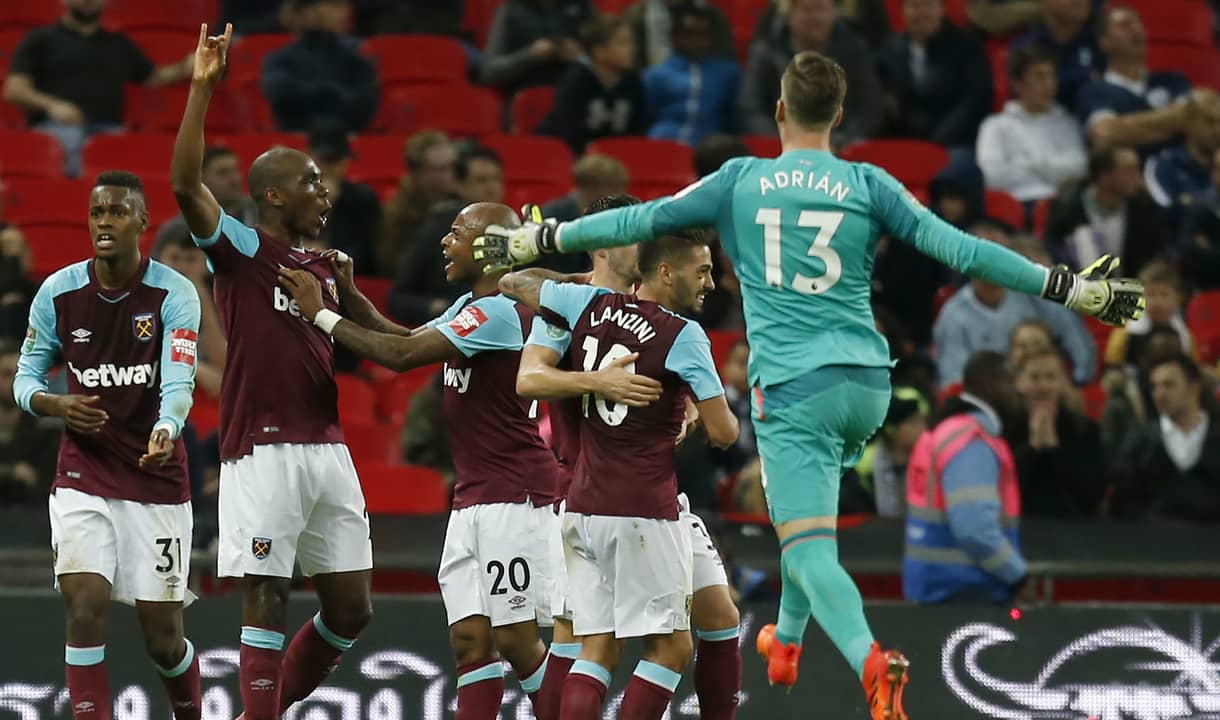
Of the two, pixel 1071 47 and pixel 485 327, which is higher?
pixel 1071 47

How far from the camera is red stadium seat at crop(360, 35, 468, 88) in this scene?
47.6 feet

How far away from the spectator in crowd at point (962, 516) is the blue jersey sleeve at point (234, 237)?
3.63m

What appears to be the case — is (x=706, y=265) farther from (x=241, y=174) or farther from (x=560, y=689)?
(x=241, y=174)

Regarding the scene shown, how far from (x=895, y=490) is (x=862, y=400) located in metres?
4.41

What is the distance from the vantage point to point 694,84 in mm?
14078

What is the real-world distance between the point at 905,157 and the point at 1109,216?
4.72ft

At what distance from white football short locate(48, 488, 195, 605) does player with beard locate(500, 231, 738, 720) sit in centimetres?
169

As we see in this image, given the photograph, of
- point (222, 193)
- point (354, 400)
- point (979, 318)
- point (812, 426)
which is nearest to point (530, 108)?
point (222, 193)

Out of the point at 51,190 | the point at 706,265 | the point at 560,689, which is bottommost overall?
the point at 560,689

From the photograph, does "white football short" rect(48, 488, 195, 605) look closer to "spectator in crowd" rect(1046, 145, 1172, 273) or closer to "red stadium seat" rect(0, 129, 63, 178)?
"red stadium seat" rect(0, 129, 63, 178)

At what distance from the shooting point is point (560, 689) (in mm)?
7559

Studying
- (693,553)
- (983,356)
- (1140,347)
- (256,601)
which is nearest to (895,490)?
(983,356)

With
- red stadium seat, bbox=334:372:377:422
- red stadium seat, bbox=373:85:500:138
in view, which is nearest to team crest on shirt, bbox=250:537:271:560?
red stadium seat, bbox=334:372:377:422

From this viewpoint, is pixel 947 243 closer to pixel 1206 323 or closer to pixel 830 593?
pixel 830 593
